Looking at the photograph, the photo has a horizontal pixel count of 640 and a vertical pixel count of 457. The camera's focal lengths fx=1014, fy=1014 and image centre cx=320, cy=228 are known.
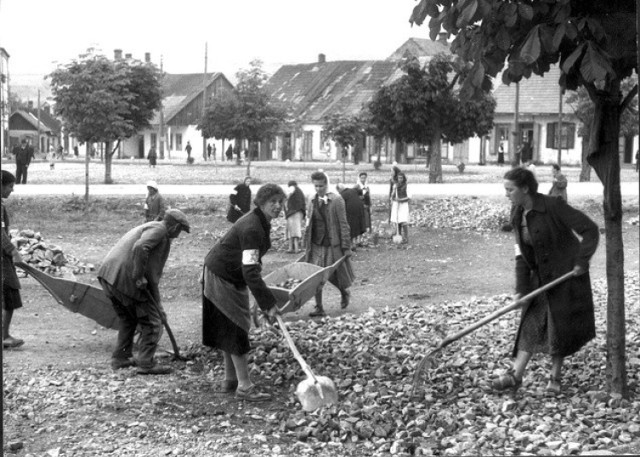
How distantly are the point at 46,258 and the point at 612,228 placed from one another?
11464mm

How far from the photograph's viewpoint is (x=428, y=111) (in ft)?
129

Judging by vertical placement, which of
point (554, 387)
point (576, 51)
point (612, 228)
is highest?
point (576, 51)

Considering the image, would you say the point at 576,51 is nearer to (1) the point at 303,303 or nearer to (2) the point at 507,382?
(2) the point at 507,382

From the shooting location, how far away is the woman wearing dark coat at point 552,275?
23.9 feet

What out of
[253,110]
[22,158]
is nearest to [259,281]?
[22,158]

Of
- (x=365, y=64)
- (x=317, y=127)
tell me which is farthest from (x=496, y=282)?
(x=365, y=64)

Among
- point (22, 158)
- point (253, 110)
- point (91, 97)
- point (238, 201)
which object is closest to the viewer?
point (238, 201)

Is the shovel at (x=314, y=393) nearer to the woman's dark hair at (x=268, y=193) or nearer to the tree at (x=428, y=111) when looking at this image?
the woman's dark hair at (x=268, y=193)

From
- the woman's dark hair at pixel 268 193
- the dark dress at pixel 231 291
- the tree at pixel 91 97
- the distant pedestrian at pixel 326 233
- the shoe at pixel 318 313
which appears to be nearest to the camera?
the woman's dark hair at pixel 268 193

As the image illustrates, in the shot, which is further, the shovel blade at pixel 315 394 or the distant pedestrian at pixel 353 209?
the distant pedestrian at pixel 353 209

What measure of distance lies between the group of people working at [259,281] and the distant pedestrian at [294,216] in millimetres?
9900

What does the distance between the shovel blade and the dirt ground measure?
1139 millimetres

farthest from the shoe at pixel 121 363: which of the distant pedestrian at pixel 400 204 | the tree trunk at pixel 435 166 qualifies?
the tree trunk at pixel 435 166

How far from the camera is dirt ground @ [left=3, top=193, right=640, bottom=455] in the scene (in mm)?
10133
